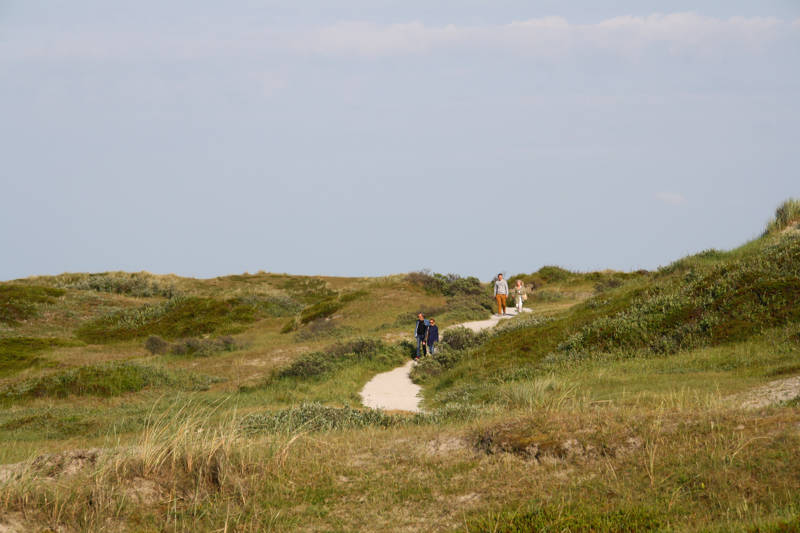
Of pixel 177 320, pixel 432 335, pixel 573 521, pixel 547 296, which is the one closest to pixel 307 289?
pixel 177 320

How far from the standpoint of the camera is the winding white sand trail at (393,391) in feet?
63.2

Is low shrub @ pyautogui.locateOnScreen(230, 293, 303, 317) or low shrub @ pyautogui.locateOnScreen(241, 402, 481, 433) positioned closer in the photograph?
low shrub @ pyautogui.locateOnScreen(241, 402, 481, 433)

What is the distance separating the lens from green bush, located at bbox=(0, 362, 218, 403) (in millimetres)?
23406

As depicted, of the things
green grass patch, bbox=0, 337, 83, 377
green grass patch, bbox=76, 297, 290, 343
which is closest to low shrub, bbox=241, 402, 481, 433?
green grass patch, bbox=0, 337, 83, 377

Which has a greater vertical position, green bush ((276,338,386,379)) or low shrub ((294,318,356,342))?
low shrub ((294,318,356,342))

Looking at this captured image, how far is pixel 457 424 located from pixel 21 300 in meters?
42.9

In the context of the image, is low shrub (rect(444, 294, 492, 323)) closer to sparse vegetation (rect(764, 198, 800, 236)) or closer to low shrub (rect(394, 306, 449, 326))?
low shrub (rect(394, 306, 449, 326))

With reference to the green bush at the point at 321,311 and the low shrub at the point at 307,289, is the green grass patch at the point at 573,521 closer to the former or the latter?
the green bush at the point at 321,311

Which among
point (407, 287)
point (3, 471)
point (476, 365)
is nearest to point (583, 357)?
point (476, 365)

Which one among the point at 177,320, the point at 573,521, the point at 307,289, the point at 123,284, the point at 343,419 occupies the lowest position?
the point at 573,521

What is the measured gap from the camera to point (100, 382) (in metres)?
23.8

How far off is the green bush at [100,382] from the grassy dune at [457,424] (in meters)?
0.10

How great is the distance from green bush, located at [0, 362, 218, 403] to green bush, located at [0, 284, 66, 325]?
20071 mm

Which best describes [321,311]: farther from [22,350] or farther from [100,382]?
[100,382]
